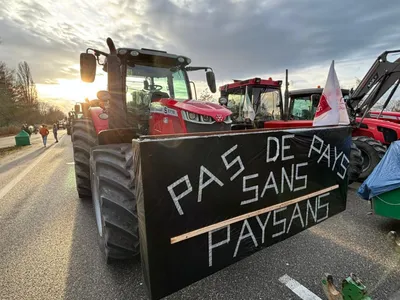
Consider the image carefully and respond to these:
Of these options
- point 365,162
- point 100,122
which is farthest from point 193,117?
point 365,162

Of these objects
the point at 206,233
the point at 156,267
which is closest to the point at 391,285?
the point at 206,233

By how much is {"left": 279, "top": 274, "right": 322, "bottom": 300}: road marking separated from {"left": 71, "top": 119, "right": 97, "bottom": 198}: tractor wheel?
3590 millimetres

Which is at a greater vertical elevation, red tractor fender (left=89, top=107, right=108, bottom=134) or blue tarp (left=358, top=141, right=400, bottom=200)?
red tractor fender (left=89, top=107, right=108, bottom=134)

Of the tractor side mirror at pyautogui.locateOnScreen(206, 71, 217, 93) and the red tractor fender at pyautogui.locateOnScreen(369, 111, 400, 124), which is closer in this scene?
the tractor side mirror at pyautogui.locateOnScreen(206, 71, 217, 93)

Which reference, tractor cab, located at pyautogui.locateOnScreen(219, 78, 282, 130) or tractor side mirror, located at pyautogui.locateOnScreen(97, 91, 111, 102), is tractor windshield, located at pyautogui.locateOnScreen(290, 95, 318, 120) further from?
tractor side mirror, located at pyautogui.locateOnScreen(97, 91, 111, 102)

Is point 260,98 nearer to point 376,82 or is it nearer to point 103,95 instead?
point 376,82

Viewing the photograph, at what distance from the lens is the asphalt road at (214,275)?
7.03 feet

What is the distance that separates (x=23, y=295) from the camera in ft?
7.01

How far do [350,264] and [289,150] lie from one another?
1.60 m

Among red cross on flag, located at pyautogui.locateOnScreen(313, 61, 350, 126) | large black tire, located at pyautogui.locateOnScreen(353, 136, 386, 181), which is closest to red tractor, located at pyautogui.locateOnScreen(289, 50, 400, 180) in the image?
large black tire, located at pyautogui.locateOnScreen(353, 136, 386, 181)

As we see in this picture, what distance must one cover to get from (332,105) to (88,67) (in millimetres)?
3058

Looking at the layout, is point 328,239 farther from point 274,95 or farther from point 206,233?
point 274,95

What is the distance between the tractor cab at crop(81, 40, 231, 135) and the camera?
2.96 m

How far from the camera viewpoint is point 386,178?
3.00 meters
